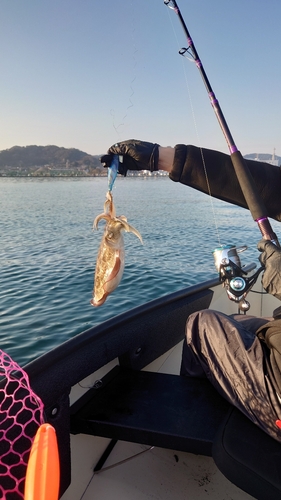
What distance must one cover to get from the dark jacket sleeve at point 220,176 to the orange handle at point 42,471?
1672 mm

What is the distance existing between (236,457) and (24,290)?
805 cm

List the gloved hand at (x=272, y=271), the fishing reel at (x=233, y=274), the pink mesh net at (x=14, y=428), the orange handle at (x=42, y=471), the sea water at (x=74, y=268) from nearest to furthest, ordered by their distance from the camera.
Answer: the orange handle at (x=42, y=471), the pink mesh net at (x=14, y=428), the gloved hand at (x=272, y=271), the fishing reel at (x=233, y=274), the sea water at (x=74, y=268)

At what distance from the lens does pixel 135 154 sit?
7.79 feet

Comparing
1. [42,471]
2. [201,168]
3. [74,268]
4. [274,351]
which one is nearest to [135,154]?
[201,168]

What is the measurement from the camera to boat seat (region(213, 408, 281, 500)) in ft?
5.79

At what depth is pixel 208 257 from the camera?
13.6 metres

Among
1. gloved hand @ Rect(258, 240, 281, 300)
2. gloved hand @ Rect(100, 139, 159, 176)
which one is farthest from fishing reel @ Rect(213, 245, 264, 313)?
gloved hand @ Rect(100, 139, 159, 176)

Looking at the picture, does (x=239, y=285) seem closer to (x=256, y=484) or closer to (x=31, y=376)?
(x=256, y=484)

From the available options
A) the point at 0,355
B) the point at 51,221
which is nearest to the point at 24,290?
the point at 0,355

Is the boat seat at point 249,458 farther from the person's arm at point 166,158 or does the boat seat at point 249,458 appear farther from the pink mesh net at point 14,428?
the person's arm at point 166,158

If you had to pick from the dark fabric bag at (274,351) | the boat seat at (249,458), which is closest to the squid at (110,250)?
the dark fabric bag at (274,351)

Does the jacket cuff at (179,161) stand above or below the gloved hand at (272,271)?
above

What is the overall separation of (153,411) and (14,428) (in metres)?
0.88

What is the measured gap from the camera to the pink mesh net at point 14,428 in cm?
174
